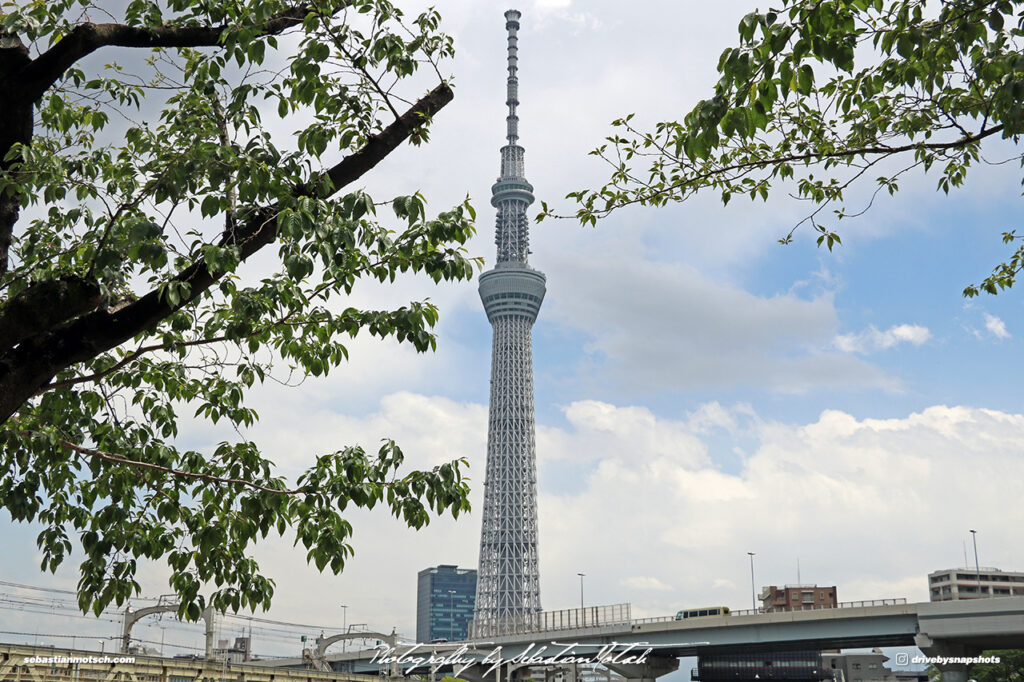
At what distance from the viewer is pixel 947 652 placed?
6856cm

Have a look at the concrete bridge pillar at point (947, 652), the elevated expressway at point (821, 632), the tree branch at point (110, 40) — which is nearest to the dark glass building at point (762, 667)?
the elevated expressway at point (821, 632)

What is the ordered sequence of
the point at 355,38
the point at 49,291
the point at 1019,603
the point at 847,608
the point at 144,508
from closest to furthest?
the point at 49,291
the point at 355,38
the point at 144,508
the point at 1019,603
the point at 847,608

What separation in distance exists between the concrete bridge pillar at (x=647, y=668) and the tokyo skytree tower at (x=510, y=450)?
71708 millimetres

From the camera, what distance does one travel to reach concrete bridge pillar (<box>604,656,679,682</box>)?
93.7m

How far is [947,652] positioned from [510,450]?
11864 centimetres

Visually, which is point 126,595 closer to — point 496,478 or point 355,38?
point 355,38

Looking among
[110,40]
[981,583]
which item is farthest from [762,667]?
[110,40]

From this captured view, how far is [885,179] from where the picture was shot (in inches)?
432

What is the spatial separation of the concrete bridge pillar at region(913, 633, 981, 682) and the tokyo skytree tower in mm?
103114

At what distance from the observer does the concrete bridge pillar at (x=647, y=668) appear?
93688mm

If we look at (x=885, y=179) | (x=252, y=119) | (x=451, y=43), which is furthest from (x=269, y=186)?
(x=885, y=179)

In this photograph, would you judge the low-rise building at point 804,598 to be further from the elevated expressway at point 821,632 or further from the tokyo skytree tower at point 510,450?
the elevated expressway at point 821,632

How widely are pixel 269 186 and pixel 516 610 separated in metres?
172

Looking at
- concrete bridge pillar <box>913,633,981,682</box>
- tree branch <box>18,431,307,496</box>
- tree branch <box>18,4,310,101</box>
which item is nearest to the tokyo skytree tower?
concrete bridge pillar <box>913,633,981,682</box>
